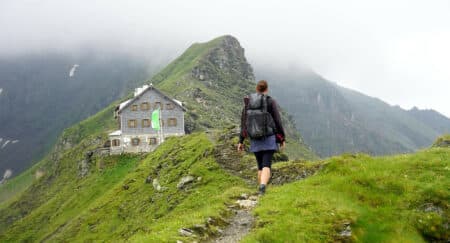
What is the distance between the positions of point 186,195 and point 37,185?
162 meters

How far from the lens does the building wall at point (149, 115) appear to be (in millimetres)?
106500

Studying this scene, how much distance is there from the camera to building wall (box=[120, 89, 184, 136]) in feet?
349

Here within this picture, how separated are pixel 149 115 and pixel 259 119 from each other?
3500 inches

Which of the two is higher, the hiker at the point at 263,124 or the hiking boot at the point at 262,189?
the hiker at the point at 263,124

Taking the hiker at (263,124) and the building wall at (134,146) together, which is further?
the building wall at (134,146)


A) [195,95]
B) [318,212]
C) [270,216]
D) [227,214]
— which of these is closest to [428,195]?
[318,212]

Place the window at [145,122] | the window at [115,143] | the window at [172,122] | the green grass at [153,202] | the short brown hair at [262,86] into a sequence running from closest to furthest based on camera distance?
the green grass at [153,202] < the short brown hair at [262,86] < the window at [115,143] < the window at [145,122] < the window at [172,122]

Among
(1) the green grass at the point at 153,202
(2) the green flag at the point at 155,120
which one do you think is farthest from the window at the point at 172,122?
(1) the green grass at the point at 153,202

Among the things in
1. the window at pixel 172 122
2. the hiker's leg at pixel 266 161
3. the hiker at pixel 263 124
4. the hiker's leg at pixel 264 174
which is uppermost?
the hiker at pixel 263 124

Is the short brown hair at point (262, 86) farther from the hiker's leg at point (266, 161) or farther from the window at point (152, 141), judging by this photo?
the window at point (152, 141)

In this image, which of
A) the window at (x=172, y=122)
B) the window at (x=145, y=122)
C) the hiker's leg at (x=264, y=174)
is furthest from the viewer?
the window at (x=172, y=122)

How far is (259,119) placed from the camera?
20312mm

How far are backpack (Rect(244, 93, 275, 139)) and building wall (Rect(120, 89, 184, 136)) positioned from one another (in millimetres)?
87759

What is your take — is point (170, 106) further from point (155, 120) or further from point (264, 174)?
point (264, 174)
